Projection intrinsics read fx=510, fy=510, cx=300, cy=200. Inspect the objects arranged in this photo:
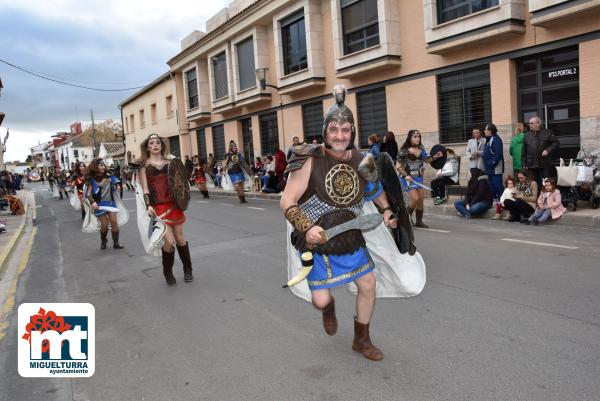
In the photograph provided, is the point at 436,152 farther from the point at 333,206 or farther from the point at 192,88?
the point at 192,88

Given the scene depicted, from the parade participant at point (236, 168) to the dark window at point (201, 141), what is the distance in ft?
47.2

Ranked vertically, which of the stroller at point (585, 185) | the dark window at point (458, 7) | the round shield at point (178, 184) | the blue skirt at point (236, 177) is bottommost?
the stroller at point (585, 185)

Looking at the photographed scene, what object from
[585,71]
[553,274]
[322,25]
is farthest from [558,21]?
[322,25]

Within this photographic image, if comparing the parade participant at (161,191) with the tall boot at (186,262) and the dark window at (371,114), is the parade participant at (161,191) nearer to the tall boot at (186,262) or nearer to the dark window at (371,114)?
the tall boot at (186,262)

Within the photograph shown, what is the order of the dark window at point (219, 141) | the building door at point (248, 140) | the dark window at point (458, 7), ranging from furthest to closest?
the dark window at point (219, 141) → the building door at point (248, 140) → the dark window at point (458, 7)

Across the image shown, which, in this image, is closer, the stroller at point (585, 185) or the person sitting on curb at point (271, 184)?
the stroller at point (585, 185)

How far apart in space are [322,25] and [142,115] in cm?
2456

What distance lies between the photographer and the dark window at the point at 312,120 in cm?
1980

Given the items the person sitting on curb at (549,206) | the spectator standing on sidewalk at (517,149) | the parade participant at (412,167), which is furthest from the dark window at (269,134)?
the person sitting on curb at (549,206)

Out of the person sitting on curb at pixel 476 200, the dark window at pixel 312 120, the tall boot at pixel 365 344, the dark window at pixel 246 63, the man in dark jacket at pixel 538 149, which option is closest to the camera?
the tall boot at pixel 365 344

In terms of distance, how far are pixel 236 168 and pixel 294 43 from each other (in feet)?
22.8

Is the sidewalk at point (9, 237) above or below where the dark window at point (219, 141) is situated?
below

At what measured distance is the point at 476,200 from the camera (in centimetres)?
1033

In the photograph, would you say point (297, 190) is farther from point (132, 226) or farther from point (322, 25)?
point (322, 25)
